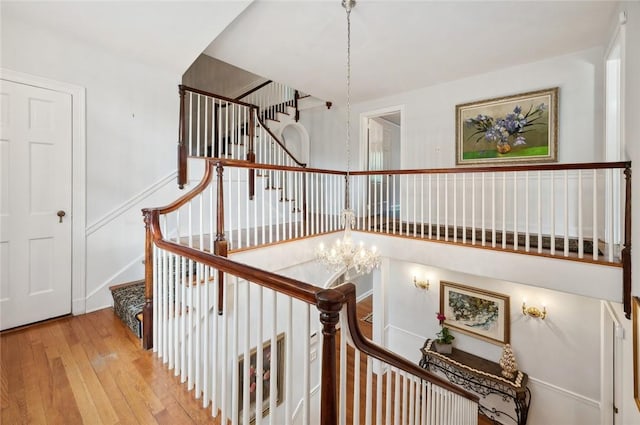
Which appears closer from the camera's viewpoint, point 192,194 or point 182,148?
point 192,194

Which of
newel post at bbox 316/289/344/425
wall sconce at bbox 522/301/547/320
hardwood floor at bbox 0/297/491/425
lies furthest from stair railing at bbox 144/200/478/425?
wall sconce at bbox 522/301/547/320

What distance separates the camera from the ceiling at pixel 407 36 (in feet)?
8.62

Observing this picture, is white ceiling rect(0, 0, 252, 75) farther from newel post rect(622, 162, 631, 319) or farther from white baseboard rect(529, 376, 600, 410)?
white baseboard rect(529, 376, 600, 410)

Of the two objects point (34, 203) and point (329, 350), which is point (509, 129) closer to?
point (329, 350)

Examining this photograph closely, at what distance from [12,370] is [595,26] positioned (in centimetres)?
590

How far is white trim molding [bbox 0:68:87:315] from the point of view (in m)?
2.75

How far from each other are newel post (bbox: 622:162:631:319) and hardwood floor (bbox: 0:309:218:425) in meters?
3.30

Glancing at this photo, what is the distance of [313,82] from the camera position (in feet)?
14.3

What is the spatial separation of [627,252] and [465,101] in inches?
110

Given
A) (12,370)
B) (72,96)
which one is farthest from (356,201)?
(12,370)

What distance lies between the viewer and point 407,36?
308cm

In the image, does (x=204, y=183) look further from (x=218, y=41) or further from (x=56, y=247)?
(x=218, y=41)

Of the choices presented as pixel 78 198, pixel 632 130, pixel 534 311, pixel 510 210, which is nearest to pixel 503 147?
pixel 510 210

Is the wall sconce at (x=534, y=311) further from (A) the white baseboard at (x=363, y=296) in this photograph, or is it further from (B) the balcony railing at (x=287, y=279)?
(A) the white baseboard at (x=363, y=296)
